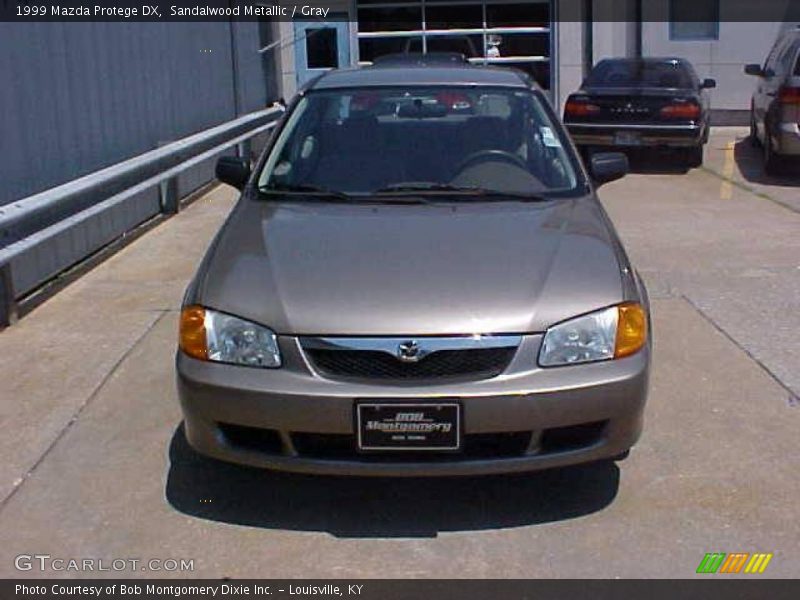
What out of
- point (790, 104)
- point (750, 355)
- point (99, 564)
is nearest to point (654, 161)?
point (790, 104)

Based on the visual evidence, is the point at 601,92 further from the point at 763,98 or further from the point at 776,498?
the point at 776,498

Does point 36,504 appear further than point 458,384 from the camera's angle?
Yes

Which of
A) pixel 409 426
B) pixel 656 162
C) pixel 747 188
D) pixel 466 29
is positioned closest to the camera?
pixel 409 426

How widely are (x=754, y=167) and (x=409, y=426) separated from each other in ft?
36.5

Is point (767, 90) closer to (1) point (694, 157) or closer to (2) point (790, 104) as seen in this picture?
(1) point (694, 157)

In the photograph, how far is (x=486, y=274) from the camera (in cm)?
383

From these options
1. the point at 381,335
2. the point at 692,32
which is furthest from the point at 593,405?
the point at 692,32

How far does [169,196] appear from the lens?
10281 mm

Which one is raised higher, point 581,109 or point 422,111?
point 422,111

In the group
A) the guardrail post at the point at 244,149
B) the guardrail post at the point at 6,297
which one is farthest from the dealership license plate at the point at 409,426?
the guardrail post at the point at 244,149

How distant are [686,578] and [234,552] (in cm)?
157

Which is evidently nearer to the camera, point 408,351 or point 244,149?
point 408,351

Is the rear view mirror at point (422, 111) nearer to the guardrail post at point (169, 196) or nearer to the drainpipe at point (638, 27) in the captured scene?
the guardrail post at point (169, 196)

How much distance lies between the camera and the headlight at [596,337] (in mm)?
3598
